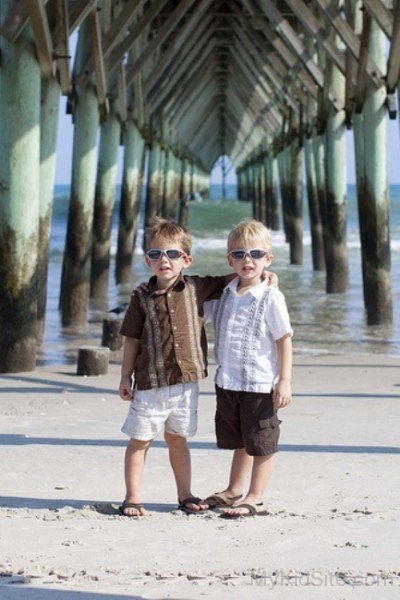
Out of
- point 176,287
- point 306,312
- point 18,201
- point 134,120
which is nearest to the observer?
point 176,287

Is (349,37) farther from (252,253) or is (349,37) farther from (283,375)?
(283,375)

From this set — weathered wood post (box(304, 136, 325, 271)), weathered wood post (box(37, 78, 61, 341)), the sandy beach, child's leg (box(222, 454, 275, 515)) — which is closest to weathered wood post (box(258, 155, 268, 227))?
weathered wood post (box(304, 136, 325, 271))

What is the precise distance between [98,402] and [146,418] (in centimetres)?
271

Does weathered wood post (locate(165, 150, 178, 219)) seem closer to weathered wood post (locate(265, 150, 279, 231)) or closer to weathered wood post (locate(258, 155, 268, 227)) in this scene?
weathered wood post (locate(265, 150, 279, 231))

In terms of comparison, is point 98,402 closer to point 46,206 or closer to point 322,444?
point 322,444

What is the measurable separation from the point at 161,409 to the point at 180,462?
0.65ft

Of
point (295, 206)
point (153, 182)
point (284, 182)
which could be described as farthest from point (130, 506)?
point (284, 182)

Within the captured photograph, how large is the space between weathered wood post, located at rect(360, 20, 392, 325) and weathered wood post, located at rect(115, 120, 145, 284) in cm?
756

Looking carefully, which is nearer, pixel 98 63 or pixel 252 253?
pixel 252 253

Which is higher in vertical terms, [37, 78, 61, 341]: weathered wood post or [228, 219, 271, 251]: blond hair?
[37, 78, 61, 341]: weathered wood post

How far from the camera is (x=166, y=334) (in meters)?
4.57

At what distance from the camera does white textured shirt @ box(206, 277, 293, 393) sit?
15.0 ft

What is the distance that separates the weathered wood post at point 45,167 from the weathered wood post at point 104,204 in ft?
→ 16.9

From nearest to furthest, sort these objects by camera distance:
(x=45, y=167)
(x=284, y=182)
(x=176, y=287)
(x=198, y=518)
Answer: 1. (x=198, y=518)
2. (x=176, y=287)
3. (x=45, y=167)
4. (x=284, y=182)
